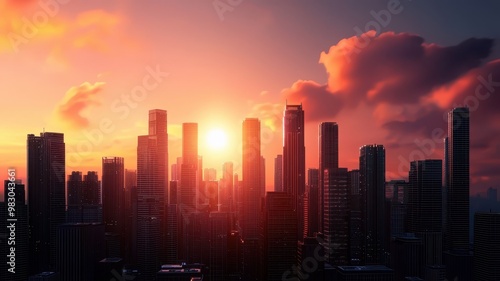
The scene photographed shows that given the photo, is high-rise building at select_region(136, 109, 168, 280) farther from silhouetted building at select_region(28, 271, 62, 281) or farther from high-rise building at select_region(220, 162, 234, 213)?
silhouetted building at select_region(28, 271, 62, 281)

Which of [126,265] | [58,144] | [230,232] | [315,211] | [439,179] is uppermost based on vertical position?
[58,144]

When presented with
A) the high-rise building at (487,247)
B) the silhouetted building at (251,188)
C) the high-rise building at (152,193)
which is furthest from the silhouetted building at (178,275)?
the high-rise building at (487,247)

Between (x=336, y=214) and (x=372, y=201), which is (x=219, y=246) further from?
(x=372, y=201)

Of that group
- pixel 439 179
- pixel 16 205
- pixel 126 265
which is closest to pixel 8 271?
pixel 16 205

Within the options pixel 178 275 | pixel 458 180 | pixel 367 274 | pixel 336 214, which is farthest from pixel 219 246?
pixel 458 180

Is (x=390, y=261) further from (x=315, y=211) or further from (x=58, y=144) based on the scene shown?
(x=58, y=144)

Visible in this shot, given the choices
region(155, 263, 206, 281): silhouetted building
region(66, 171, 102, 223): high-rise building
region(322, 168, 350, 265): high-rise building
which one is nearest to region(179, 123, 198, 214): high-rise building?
region(66, 171, 102, 223): high-rise building

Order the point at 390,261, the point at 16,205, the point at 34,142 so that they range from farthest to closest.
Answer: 1. the point at 34,142
2. the point at 390,261
3. the point at 16,205
